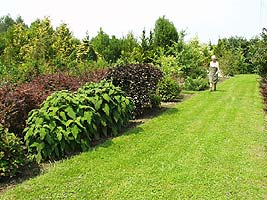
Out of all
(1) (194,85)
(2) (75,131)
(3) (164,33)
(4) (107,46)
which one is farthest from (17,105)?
(4) (107,46)

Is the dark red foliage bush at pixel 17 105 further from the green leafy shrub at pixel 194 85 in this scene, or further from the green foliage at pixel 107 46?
the green foliage at pixel 107 46

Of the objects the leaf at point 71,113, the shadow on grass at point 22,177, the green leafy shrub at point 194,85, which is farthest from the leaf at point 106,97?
the green leafy shrub at point 194,85

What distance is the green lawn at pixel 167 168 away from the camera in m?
4.02

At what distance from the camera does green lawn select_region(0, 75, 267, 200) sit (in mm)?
4023

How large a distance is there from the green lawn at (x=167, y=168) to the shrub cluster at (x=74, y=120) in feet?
0.88

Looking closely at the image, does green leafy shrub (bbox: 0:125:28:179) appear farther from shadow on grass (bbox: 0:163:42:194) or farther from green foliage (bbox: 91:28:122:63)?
green foliage (bbox: 91:28:122:63)

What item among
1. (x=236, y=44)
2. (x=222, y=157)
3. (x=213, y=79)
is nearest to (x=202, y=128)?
(x=222, y=157)

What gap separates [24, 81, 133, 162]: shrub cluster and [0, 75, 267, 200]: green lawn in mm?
269

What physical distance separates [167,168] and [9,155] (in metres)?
2.17

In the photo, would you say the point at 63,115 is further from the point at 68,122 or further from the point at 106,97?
the point at 106,97

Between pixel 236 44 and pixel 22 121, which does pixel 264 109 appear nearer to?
pixel 22 121

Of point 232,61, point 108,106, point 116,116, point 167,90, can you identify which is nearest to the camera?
point 108,106

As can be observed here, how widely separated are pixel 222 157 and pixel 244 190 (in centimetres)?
125

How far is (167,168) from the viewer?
4.80 meters
